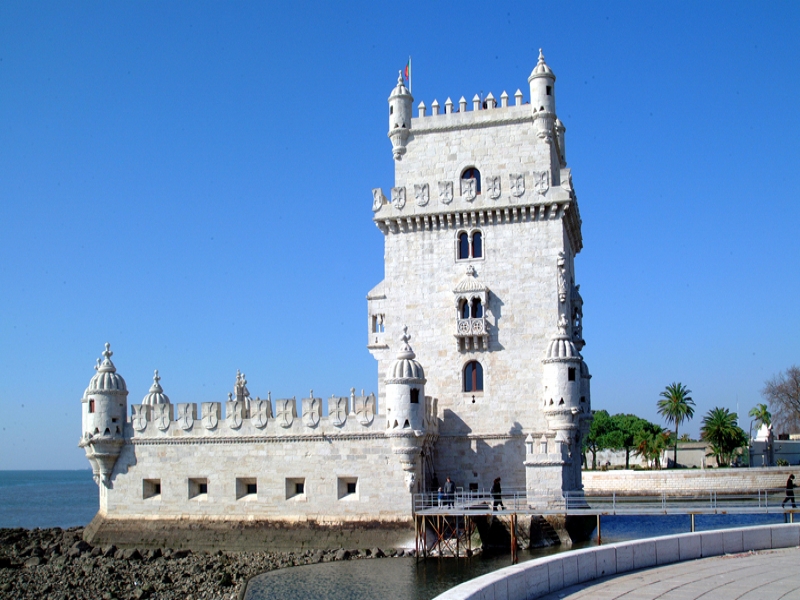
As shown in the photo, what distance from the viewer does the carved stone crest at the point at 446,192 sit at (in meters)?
36.2

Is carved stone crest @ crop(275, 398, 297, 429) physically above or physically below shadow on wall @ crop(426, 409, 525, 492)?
above

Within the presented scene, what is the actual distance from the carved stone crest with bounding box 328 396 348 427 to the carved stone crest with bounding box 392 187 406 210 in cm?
871

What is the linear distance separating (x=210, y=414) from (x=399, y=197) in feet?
38.8

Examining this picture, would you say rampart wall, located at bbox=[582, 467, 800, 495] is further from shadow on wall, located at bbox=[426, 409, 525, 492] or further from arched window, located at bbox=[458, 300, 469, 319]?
arched window, located at bbox=[458, 300, 469, 319]

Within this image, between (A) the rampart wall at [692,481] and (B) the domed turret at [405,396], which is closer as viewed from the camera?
(B) the domed turret at [405,396]

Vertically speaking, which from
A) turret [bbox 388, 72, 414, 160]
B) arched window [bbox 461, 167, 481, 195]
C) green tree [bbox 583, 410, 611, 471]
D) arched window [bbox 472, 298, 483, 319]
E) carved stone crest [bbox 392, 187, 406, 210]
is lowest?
green tree [bbox 583, 410, 611, 471]

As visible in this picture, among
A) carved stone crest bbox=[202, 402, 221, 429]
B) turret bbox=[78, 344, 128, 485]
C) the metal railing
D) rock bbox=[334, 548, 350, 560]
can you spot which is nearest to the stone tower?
the metal railing

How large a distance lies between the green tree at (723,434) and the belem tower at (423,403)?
124 feet

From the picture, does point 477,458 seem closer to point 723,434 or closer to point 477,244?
point 477,244

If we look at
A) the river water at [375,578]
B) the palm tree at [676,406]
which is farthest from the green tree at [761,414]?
the river water at [375,578]

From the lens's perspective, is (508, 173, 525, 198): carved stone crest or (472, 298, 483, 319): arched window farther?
(472, 298, 483, 319): arched window

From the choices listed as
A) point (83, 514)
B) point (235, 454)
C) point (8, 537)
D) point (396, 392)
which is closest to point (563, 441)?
point (396, 392)

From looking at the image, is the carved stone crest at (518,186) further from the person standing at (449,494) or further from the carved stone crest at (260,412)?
the carved stone crest at (260,412)

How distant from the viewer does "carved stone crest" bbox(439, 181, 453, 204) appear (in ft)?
119
